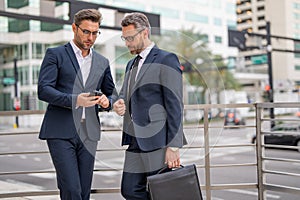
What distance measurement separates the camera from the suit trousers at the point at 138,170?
7.49ft

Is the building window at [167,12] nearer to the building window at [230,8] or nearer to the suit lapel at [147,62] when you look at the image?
the building window at [230,8]

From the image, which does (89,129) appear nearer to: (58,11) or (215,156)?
(58,11)

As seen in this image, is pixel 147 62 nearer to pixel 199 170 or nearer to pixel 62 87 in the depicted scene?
pixel 62 87

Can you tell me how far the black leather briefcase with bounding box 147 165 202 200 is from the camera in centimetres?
218

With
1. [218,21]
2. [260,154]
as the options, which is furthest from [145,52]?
[218,21]

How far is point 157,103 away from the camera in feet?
7.25

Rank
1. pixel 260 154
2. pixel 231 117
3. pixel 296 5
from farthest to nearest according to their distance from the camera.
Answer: pixel 296 5
pixel 231 117
pixel 260 154

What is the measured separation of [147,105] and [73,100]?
41 cm

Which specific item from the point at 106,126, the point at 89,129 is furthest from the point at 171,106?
the point at 106,126

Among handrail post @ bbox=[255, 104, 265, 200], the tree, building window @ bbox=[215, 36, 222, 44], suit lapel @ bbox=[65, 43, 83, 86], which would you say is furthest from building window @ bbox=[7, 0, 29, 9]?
building window @ bbox=[215, 36, 222, 44]

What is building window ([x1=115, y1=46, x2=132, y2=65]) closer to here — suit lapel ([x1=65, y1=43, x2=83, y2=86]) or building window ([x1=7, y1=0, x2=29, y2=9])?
suit lapel ([x1=65, y1=43, x2=83, y2=86])

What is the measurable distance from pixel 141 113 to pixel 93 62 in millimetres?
446

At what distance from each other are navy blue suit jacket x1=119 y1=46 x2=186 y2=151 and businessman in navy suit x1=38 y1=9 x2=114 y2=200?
0.21 meters

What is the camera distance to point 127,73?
233 centimetres
